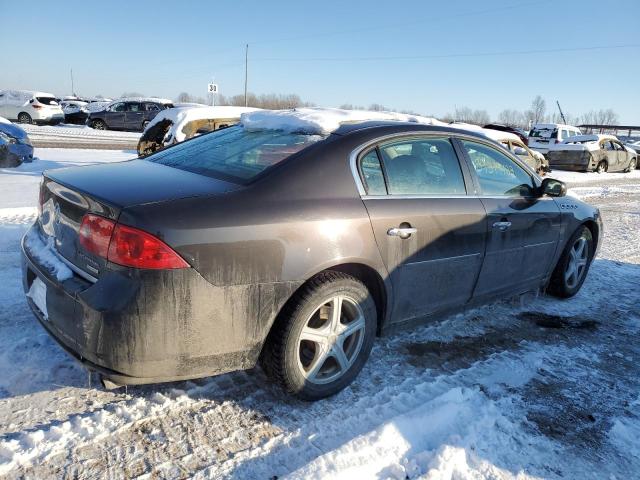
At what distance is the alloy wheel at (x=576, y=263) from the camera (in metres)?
4.68

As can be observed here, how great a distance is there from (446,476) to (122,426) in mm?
1573

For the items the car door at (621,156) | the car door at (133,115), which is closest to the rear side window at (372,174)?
the car door at (621,156)

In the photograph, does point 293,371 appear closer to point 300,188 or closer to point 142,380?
point 142,380

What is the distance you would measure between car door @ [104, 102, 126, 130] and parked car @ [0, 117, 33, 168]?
15.0 meters

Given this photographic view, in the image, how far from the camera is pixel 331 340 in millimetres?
2775

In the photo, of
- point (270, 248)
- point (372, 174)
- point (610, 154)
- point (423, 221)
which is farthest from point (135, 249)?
point (610, 154)

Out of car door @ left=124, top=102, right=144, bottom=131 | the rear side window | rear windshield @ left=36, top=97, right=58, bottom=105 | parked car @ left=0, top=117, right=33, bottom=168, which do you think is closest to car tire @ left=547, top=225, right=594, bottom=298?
the rear side window

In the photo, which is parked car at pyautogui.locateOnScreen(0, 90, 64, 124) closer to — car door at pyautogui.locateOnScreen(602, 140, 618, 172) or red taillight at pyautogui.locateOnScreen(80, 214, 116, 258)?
car door at pyautogui.locateOnScreen(602, 140, 618, 172)

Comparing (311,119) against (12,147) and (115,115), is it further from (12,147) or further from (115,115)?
(115,115)

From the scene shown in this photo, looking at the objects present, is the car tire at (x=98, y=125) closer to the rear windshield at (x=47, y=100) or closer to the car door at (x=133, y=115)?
the car door at (x=133, y=115)

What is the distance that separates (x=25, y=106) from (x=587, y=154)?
84.9 feet

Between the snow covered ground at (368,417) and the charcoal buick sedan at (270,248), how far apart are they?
304 mm

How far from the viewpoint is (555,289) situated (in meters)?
4.73

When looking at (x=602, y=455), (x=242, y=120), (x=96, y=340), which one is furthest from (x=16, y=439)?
(x=602, y=455)
